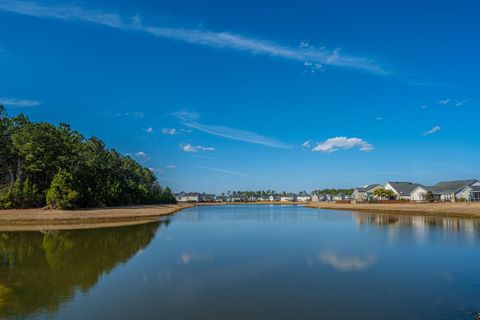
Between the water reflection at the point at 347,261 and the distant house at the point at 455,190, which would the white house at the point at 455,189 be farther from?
the water reflection at the point at 347,261

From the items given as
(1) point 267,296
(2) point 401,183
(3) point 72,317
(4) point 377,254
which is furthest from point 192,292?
(2) point 401,183

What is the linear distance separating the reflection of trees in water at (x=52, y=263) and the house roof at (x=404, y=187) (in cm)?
9057

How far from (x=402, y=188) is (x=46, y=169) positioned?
3599 inches

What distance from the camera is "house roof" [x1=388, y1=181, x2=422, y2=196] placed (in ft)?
342

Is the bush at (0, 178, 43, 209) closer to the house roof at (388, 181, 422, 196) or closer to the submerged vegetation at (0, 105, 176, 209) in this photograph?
the submerged vegetation at (0, 105, 176, 209)

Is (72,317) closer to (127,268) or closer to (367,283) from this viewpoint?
(127,268)

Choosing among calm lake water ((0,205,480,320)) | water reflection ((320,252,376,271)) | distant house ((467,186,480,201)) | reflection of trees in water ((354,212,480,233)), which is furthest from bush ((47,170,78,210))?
distant house ((467,186,480,201))

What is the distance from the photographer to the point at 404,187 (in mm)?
106750

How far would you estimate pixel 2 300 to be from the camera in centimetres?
1223

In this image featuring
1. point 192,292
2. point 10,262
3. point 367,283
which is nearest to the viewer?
point 192,292

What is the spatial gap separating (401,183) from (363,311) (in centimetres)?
10799

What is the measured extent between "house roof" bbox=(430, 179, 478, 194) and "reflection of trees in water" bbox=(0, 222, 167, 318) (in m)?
78.2

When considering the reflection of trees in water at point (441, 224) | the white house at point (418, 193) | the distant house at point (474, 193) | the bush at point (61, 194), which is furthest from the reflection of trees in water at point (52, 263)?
the white house at point (418, 193)

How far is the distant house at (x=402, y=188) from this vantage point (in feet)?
338
